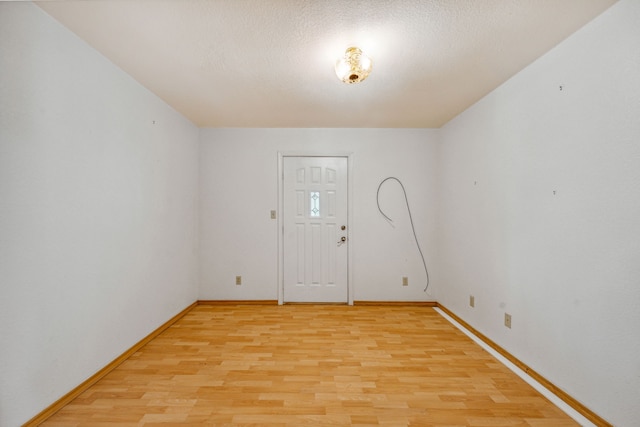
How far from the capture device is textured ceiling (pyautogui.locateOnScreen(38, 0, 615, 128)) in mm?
1541

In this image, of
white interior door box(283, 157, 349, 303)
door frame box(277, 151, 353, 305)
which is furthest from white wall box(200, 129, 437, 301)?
white interior door box(283, 157, 349, 303)

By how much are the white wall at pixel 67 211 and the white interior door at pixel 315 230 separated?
1.60m

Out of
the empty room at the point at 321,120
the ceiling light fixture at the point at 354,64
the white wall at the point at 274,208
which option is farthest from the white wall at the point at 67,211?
the ceiling light fixture at the point at 354,64

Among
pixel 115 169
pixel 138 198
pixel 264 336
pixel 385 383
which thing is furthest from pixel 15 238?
pixel 385 383

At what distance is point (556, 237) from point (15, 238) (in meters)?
3.25

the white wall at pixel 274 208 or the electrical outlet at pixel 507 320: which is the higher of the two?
the white wall at pixel 274 208

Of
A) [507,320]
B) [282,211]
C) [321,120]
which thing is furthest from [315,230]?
[507,320]

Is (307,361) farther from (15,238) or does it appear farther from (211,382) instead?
(15,238)

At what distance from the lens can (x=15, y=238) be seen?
1470 mm

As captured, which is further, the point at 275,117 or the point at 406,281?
the point at 406,281

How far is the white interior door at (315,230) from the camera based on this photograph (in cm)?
382

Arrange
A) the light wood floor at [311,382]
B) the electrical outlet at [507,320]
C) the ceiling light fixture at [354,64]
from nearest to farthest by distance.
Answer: the light wood floor at [311,382] < the ceiling light fixture at [354,64] < the electrical outlet at [507,320]

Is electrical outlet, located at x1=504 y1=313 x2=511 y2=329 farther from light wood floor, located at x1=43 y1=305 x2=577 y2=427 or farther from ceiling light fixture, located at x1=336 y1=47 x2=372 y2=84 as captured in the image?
ceiling light fixture, located at x1=336 y1=47 x2=372 y2=84

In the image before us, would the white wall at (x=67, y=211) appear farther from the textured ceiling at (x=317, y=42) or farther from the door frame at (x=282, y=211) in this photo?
the door frame at (x=282, y=211)
